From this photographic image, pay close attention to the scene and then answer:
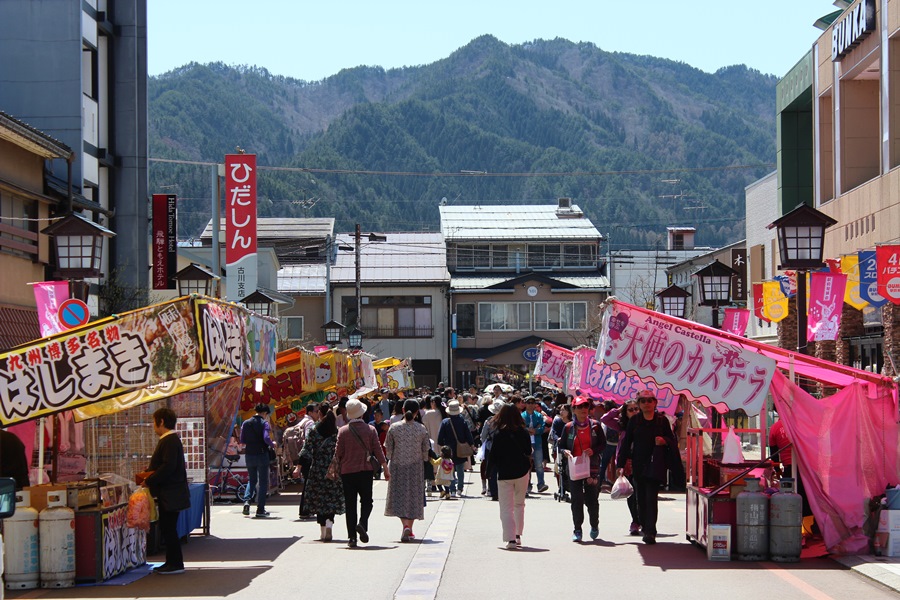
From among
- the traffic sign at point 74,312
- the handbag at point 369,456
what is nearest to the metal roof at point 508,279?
the traffic sign at point 74,312

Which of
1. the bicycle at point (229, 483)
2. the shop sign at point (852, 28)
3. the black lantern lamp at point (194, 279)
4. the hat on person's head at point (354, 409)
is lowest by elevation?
the bicycle at point (229, 483)

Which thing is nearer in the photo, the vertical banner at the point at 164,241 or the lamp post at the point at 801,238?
the lamp post at the point at 801,238

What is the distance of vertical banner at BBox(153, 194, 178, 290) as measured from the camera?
3350 centimetres

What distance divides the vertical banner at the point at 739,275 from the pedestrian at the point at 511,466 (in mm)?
25762

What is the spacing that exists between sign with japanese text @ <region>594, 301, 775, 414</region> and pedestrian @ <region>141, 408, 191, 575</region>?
505 centimetres

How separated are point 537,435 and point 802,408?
10707 millimetres

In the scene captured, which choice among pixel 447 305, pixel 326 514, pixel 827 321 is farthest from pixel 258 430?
pixel 447 305

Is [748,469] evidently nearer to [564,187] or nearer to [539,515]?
[539,515]

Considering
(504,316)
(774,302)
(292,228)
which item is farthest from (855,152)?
(292,228)

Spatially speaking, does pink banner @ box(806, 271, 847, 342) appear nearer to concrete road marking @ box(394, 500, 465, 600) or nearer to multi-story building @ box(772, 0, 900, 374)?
multi-story building @ box(772, 0, 900, 374)

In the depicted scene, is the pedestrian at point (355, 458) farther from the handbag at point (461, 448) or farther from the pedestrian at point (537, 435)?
the pedestrian at point (537, 435)

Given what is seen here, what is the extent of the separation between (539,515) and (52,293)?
8690mm

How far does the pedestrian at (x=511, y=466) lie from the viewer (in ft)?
44.6

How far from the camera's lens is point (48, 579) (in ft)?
36.1
